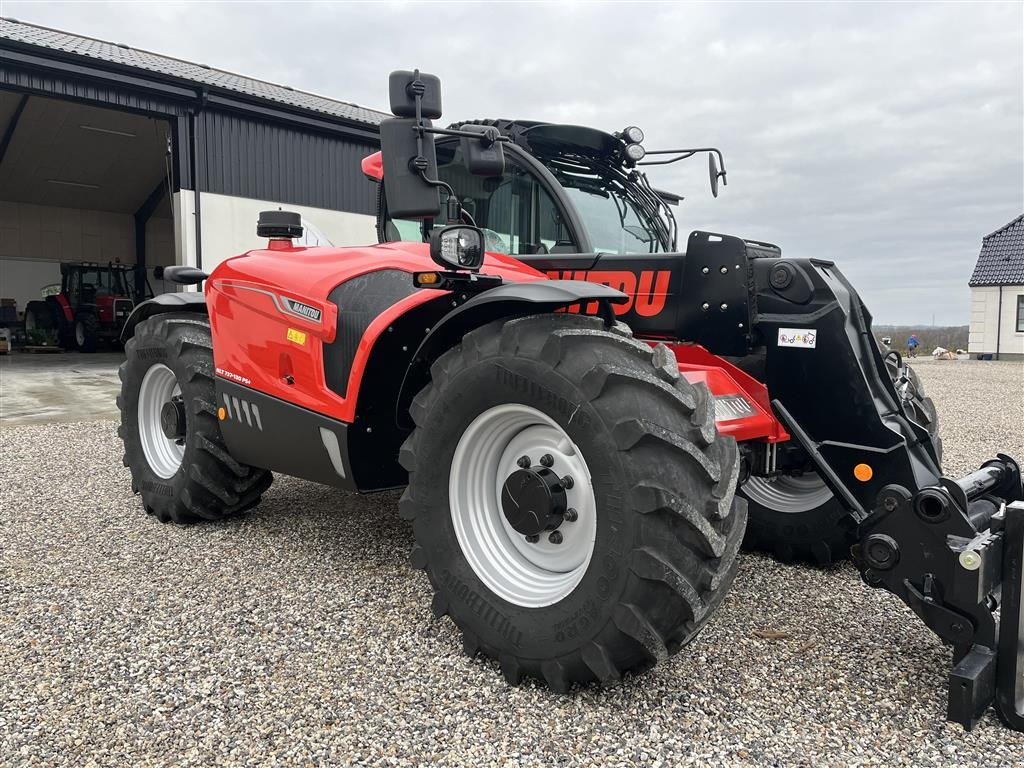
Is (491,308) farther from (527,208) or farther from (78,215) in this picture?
(78,215)

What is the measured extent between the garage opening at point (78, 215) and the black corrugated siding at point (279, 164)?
2.94 metres

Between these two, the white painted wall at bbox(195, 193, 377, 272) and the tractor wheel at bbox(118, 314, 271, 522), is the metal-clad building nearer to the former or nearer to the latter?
A: the white painted wall at bbox(195, 193, 377, 272)

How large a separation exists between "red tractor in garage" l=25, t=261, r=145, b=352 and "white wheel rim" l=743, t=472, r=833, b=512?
20.1 m

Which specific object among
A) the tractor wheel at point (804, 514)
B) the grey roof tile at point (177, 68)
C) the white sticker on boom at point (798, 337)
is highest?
the grey roof tile at point (177, 68)

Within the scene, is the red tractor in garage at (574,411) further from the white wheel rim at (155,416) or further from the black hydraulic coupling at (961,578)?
the white wheel rim at (155,416)

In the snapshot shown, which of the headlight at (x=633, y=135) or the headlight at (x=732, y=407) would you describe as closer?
the headlight at (x=732, y=407)

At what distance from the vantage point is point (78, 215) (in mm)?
26656

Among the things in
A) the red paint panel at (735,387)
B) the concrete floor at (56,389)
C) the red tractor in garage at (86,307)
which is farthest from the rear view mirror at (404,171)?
the red tractor in garage at (86,307)

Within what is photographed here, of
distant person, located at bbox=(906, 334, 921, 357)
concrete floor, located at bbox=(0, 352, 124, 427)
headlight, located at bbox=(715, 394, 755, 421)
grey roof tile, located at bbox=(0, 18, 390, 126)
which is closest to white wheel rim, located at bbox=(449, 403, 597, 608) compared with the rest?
headlight, located at bbox=(715, 394, 755, 421)

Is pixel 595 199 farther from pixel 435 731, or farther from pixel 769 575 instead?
pixel 435 731

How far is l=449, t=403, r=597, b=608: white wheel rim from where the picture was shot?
8.43ft

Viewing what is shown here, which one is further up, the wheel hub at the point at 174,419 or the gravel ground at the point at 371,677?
the wheel hub at the point at 174,419

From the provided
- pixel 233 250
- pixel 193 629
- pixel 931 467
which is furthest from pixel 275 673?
pixel 233 250

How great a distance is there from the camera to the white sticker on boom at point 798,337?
3051 mm
